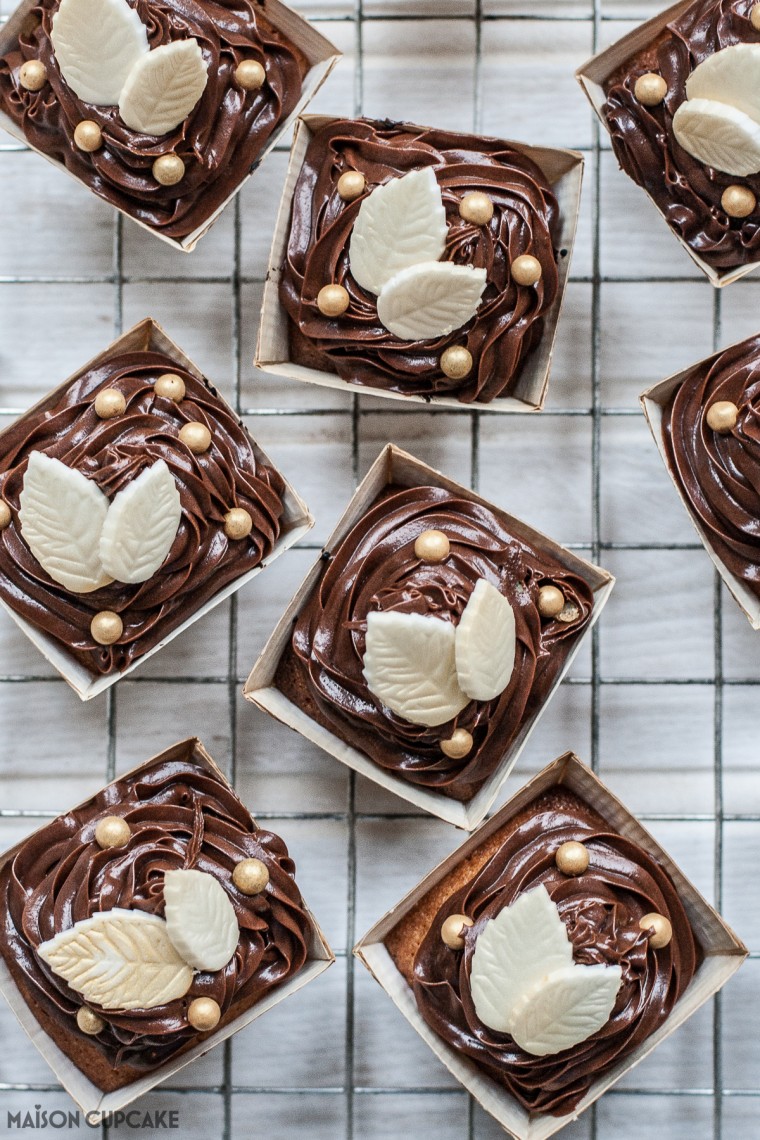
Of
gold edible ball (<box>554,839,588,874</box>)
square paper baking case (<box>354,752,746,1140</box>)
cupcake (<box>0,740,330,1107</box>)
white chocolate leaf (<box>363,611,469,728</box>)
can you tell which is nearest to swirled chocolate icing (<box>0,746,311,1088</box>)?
cupcake (<box>0,740,330,1107</box>)

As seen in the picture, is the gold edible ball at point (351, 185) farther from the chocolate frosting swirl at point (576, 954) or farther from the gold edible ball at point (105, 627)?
the chocolate frosting swirl at point (576, 954)

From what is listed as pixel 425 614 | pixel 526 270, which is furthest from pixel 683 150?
pixel 425 614

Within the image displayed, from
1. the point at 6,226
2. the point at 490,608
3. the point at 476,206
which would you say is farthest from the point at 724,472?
the point at 6,226

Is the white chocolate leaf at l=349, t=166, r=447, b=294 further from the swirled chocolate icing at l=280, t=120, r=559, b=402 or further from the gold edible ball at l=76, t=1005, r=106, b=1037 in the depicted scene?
the gold edible ball at l=76, t=1005, r=106, b=1037

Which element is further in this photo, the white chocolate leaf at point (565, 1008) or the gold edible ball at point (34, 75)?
the gold edible ball at point (34, 75)

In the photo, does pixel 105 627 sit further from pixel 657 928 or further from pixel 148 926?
pixel 657 928

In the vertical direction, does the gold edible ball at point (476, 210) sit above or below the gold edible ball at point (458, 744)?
above

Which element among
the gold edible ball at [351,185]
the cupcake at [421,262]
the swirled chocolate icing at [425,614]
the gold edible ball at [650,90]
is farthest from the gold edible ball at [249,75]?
the swirled chocolate icing at [425,614]
